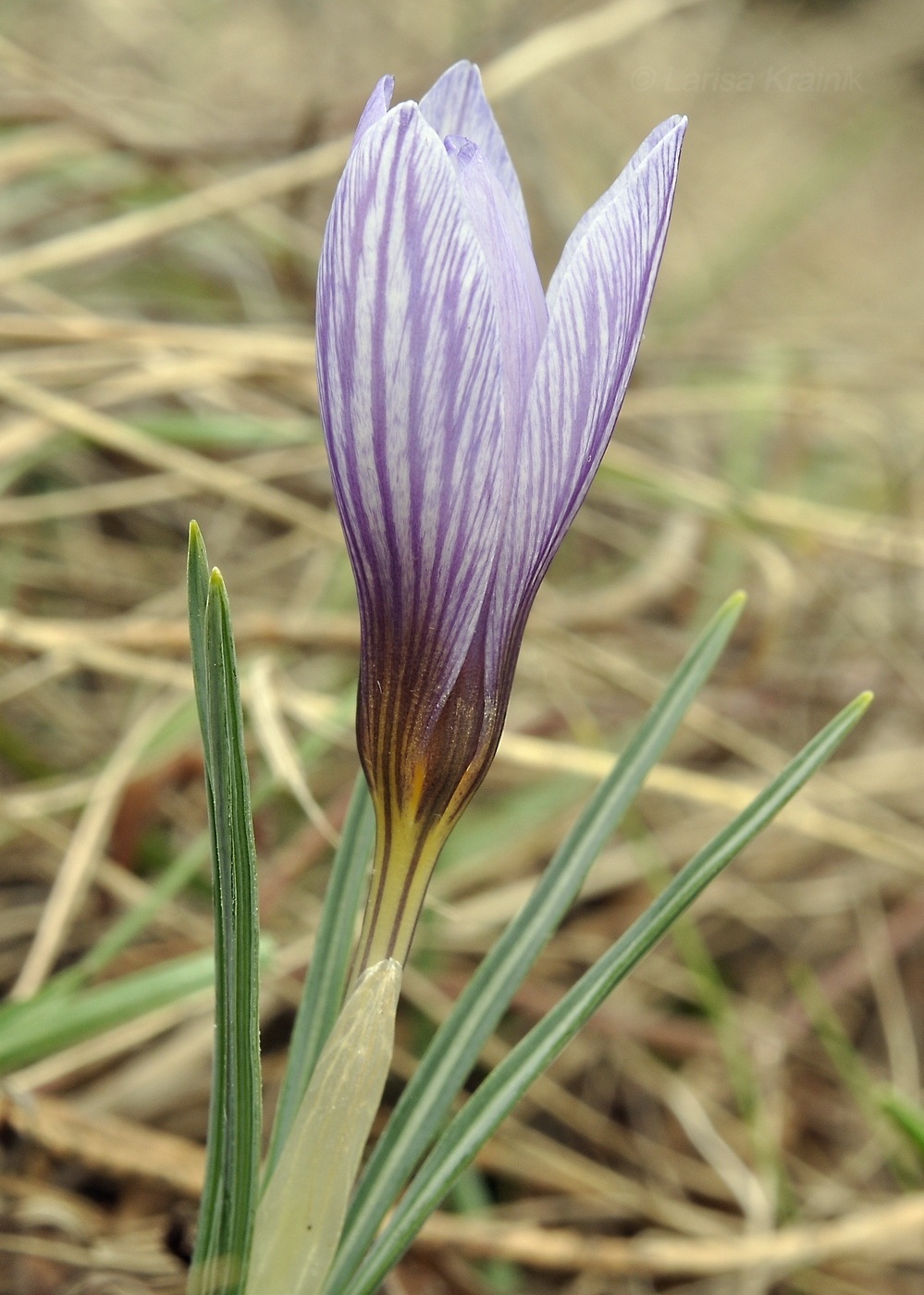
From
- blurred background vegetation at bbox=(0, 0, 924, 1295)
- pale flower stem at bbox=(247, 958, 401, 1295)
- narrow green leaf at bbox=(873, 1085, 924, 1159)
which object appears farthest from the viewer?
blurred background vegetation at bbox=(0, 0, 924, 1295)

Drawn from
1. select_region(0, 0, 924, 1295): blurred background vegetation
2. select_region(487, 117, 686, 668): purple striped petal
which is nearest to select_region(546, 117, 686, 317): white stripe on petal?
select_region(487, 117, 686, 668): purple striped petal

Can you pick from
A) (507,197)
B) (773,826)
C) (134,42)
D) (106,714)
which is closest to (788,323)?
(773,826)

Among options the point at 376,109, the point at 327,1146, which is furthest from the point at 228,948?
the point at 376,109

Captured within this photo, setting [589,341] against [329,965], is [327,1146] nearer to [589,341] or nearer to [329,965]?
[329,965]

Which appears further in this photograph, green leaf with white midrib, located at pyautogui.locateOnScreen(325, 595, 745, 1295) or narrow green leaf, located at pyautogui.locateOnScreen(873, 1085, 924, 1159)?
narrow green leaf, located at pyautogui.locateOnScreen(873, 1085, 924, 1159)

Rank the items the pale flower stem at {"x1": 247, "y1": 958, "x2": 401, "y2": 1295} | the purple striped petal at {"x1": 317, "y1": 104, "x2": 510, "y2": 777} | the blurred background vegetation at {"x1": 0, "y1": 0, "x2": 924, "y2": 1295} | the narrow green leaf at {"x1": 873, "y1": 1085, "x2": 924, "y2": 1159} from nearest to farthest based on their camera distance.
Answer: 1. the purple striped petal at {"x1": 317, "y1": 104, "x2": 510, "y2": 777}
2. the pale flower stem at {"x1": 247, "y1": 958, "x2": 401, "y2": 1295}
3. the narrow green leaf at {"x1": 873, "y1": 1085, "x2": 924, "y2": 1159}
4. the blurred background vegetation at {"x1": 0, "y1": 0, "x2": 924, "y2": 1295}

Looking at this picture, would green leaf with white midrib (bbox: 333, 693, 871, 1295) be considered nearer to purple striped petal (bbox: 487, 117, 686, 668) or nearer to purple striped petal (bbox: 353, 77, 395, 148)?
purple striped petal (bbox: 487, 117, 686, 668)

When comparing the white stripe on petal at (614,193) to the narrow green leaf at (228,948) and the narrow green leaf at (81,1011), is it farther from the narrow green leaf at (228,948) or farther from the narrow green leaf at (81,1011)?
the narrow green leaf at (81,1011)
